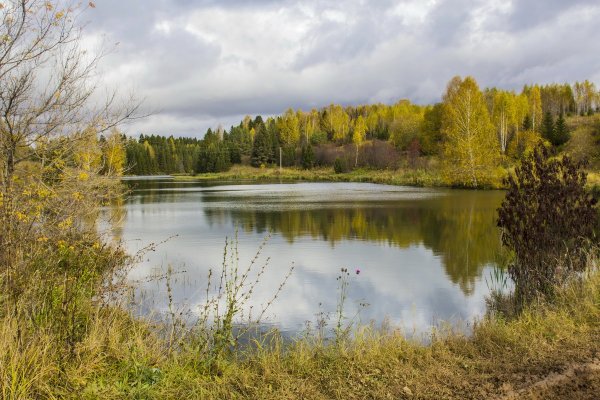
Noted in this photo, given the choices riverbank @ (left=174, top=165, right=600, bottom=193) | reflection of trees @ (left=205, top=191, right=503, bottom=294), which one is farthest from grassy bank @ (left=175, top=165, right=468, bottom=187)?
reflection of trees @ (left=205, top=191, right=503, bottom=294)

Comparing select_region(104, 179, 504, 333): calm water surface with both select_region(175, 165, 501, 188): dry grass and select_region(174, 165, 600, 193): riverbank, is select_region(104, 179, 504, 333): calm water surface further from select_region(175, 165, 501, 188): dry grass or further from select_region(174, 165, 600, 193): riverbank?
select_region(175, 165, 501, 188): dry grass

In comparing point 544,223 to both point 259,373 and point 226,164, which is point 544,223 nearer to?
point 259,373

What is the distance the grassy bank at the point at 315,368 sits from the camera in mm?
3768

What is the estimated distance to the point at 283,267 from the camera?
11680mm

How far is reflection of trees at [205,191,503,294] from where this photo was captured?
41.5 ft

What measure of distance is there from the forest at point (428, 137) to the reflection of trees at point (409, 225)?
3811 millimetres

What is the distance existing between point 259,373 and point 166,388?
86 centimetres

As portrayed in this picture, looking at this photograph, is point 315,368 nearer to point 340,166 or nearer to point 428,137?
point 428,137

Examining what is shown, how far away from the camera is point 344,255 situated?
42.7 feet

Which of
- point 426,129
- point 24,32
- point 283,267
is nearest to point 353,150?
point 426,129

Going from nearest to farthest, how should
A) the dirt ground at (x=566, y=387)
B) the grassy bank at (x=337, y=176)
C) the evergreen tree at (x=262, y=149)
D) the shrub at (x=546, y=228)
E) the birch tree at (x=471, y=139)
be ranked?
the dirt ground at (x=566, y=387) → the shrub at (x=546, y=228) → the birch tree at (x=471, y=139) → the grassy bank at (x=337, y=176) → the evergreen tree at (x=262, y=149)

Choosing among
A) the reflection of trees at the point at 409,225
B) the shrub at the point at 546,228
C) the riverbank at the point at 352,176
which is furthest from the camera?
the riverbank at the point at 352,176

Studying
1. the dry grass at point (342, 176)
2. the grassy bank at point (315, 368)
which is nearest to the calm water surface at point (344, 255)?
the grassy bank at point (315, 368)

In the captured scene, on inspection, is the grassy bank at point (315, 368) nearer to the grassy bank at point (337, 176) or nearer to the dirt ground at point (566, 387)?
the dirt ground at point (566, 387)
